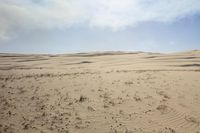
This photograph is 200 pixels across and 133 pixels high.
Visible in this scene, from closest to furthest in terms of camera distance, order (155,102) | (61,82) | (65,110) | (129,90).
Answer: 1. (65,110)
2. (155,102)
3. (129,90)
4. (61,82)

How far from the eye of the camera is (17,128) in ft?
28.5

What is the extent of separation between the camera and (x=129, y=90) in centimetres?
1252

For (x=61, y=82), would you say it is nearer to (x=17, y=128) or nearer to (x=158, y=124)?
(x=17, y=128)

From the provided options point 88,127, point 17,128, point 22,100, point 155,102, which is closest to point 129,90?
point 155,102

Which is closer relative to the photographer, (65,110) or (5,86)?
(65,110)

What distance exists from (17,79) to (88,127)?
7367 millimetres

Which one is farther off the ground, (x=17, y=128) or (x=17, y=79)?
(x=17, y=79)

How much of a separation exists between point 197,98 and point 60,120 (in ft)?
21.4

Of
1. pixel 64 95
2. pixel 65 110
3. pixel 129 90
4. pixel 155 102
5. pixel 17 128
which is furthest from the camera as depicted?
pixel 129 90

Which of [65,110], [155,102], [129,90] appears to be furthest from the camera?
[129,90]

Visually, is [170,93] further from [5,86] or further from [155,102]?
[5,86]

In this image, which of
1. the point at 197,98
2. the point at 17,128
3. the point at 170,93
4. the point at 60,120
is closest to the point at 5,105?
the point at 17,128

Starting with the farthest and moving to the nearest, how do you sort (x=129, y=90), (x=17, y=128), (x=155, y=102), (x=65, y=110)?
1. (x=129, y=90)
2. (x=155, y=102)
3. (x=65, y=110)
4. (x=17, y=128)

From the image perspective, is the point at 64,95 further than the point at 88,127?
Yes
